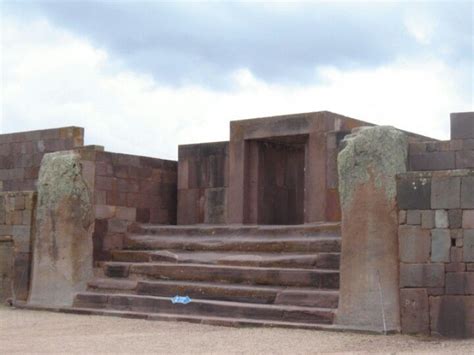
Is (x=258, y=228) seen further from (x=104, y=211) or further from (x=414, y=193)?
(x=414, y=193)

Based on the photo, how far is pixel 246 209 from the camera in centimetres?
1552

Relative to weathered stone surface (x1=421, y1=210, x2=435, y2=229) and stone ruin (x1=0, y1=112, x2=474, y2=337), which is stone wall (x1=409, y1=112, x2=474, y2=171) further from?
weathered stone surface (x1=421, y1=210, x2=435, y2=229)

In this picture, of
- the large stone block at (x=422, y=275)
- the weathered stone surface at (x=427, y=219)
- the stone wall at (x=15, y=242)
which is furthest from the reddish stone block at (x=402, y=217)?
the stone wall at (x=15, y=242)

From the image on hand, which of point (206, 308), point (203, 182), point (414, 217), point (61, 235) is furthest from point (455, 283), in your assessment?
point (203, 182)

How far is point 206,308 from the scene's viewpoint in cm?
1166

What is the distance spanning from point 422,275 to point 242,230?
4.15 m

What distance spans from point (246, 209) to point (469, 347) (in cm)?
672

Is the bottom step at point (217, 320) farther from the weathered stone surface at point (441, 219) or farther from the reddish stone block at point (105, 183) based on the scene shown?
the reddish stone block at point (105, 183)

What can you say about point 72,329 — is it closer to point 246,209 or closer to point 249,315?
point 249,315

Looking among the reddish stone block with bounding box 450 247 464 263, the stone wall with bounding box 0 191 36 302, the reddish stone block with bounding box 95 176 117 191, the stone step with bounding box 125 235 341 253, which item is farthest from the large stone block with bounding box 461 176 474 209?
the stone wall with bounding box 0 191 36 302

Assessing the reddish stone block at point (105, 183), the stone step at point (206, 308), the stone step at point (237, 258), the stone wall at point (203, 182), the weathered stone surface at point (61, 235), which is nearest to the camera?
the stone step at point (206, 308)

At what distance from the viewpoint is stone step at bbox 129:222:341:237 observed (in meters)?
12.8

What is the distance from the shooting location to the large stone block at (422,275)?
10.2m

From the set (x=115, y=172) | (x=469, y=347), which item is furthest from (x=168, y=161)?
(x=469, y=347)
